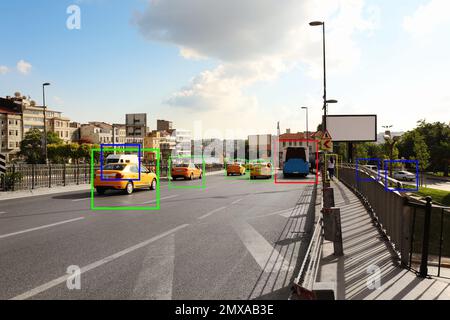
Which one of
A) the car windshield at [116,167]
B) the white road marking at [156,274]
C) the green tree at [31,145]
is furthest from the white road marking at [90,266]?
the green tree at [31,145]

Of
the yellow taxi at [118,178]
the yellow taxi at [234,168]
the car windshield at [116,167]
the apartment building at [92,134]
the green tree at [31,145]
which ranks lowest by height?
the yellow taxi at [234,168]

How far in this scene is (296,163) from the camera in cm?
3756

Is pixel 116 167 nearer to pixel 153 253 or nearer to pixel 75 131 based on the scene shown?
pixel 153 253

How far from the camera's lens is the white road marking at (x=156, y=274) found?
4634mm

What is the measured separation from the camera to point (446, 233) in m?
15.4

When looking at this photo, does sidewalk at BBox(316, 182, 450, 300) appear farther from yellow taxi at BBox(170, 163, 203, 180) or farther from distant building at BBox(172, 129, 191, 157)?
distant building at BBox(172, 129, 191, 157)

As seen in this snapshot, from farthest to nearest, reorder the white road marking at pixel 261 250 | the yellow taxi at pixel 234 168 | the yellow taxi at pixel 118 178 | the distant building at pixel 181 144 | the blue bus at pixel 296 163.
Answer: the distant building at pixel 181 144 < the yellow taxi at pixel 234 168 < the blue bus at pixel 296 163 < the yellow taxi at pixel 118 178 < the white road marking at pixel 261 250

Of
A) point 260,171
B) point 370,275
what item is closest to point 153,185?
point 260,171

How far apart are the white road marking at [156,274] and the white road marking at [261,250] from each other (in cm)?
139

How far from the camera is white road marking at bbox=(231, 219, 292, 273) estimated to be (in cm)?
603

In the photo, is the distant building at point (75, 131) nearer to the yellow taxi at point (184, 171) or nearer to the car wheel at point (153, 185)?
the yellow taxi at point (184, 171)
